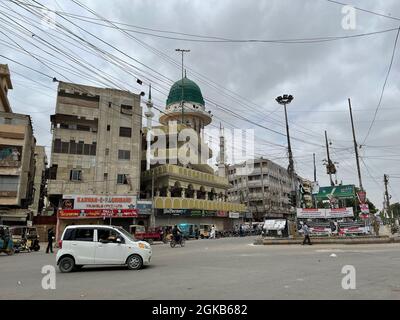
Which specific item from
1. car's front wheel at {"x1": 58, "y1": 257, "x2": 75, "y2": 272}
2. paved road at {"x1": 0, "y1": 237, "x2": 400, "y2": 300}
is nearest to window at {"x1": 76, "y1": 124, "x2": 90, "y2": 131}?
car's front wheel at {"x1": 58, "y1": 257, "x2": 75, "y2": 272}

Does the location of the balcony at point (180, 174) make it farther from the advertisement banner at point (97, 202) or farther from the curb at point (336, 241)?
the curb at point (336, 241)

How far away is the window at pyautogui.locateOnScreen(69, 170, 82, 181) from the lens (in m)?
43.3

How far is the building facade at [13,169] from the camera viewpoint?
3631 cm

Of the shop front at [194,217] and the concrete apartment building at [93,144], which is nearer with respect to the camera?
the concrete apartment building at [93,144]

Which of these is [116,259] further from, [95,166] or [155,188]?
[155,188]

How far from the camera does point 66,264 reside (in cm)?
1273

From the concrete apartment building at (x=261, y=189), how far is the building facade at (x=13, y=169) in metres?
48.3

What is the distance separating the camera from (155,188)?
167 ft

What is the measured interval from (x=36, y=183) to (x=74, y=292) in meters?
54.4

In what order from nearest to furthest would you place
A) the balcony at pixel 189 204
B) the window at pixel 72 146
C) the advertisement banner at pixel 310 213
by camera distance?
the advertisement banner at pixel 310 213, the window at pixel 72 146, the balcony at pixel 189 204

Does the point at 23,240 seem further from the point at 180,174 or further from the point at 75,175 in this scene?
the point at 180,174

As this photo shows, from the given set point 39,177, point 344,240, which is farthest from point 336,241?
point 39,177

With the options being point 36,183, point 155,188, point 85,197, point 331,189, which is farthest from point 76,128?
point 331,189

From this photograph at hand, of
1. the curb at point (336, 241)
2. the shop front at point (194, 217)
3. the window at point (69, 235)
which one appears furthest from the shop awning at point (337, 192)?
the window at point (69, 235)
